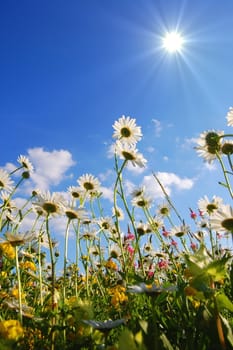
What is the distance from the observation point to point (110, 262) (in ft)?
12.5

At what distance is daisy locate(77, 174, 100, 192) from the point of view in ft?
12.4

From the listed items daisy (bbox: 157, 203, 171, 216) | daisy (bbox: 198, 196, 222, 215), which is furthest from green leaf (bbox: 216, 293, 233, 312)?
daisy (bbox: 157, 203, 171, 216)

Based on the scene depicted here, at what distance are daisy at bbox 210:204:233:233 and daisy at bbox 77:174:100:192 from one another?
6.42 feet

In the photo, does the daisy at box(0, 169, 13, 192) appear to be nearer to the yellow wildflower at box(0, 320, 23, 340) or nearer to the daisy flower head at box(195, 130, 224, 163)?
the daisy flower head at box(195, 130, 224, 163)

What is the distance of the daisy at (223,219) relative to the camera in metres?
1.81

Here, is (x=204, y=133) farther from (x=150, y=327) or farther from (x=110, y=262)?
(x=150, y=327)

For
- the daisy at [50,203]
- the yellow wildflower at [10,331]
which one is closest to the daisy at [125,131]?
the daisy at [50,203]

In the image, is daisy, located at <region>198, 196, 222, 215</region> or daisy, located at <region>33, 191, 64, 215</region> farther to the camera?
daisy, located at <region>198, 196, 222, 215</region>

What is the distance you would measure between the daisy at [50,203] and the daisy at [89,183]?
5.09 feet

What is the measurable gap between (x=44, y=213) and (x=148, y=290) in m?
1.24

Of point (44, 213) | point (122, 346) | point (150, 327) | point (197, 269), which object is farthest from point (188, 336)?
point (44, 213)

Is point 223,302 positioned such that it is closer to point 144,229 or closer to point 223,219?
point 223,219

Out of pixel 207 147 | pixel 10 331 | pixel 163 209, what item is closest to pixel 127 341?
pixel 10 331

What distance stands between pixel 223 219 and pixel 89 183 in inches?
80.7
